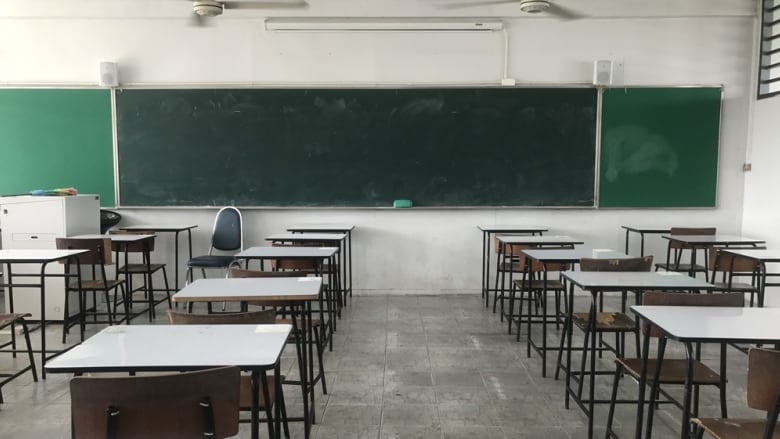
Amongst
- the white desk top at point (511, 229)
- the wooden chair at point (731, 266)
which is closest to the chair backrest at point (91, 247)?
the white desk top at point (511, 229)

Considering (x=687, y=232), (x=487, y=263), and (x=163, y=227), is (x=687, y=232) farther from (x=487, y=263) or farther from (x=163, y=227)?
(x=163, y=227)

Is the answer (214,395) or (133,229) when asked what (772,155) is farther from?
(133,229)

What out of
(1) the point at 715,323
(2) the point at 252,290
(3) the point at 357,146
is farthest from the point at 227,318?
(3) the point at 357,146

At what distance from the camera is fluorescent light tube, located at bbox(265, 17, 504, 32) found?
563 centimetres

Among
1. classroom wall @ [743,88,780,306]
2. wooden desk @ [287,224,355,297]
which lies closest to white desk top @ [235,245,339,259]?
wooden desk @ [287,224,355,297]

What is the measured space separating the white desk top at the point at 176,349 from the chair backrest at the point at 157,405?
16 centimetres

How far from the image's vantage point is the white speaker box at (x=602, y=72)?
18.2ft

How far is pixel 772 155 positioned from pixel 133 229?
22.5 feet

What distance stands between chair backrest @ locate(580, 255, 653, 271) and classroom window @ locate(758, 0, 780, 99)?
3.66m

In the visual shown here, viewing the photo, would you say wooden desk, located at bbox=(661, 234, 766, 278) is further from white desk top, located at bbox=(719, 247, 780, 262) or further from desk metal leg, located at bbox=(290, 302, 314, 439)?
desk metal leg, located at bbox=(290, 302, 314, 439)

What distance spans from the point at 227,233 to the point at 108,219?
1.34m

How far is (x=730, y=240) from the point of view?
15.5 feet

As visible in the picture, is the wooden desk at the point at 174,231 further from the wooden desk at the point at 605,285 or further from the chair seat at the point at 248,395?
the wooden desk at the point at 605,285

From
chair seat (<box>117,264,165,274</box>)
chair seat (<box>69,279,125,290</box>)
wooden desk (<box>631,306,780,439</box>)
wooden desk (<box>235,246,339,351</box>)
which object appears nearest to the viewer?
wooden desk (<box>631,306,780,439</box>)
